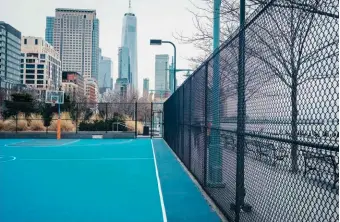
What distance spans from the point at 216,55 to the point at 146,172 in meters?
5.28

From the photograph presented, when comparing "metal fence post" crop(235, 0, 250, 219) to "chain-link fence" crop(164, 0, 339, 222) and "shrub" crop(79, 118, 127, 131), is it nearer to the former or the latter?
"chain-link fence" crop(164, 0, 339, 222)

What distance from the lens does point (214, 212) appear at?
6121mm

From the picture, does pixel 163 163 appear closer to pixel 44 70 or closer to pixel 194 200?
pixel 194 200

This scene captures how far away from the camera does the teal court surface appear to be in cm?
588

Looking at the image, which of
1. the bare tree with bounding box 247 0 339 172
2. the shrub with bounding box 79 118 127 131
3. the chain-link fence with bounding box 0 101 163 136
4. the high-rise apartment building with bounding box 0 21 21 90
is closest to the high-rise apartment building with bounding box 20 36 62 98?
the high-rise apartment building with bounding box 0 21 21 90

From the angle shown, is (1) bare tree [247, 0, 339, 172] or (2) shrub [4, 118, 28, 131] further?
(2) shrub [4, 118, 28, 131]

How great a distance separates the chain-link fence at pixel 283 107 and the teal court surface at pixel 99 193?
890 millimetres

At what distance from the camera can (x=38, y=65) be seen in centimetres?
15750

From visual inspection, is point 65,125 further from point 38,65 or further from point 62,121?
point 38,65

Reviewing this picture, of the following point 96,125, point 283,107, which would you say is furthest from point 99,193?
point 96,125

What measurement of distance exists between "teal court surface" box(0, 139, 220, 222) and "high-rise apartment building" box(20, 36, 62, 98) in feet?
494

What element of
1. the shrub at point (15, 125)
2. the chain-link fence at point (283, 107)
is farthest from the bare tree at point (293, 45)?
the shrub at point (15, 125)

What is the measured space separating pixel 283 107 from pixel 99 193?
5260mm

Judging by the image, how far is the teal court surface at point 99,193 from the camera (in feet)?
19.3
